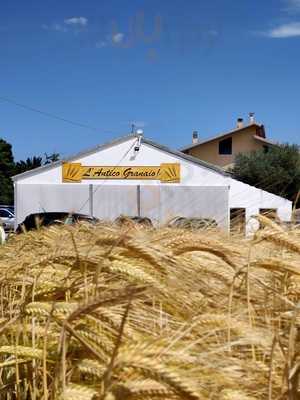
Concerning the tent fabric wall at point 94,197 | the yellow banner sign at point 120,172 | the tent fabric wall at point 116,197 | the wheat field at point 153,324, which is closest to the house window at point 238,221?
the wheat field at point 153,324

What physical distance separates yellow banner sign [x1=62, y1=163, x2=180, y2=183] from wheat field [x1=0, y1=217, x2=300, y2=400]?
28443 millimetres

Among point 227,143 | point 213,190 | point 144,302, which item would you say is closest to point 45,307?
point 144,302

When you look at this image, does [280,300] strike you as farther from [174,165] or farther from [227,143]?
[227,143]

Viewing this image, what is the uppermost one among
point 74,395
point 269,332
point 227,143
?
point 227,143

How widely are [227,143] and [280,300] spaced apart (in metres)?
55.4

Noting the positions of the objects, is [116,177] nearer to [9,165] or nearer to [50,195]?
[50,195]

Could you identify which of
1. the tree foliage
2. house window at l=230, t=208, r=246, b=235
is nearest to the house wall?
the tree foliage

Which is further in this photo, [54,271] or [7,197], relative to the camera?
[7,197]

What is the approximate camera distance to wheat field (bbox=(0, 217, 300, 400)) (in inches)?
43.3

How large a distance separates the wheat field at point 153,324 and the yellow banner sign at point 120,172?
2844cm

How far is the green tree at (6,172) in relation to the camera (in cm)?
5691

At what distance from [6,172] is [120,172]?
36126 mm

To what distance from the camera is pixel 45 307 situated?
4.98 feet

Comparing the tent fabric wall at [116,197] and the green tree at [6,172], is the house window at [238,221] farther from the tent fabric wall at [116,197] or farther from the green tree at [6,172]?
the green tree at [6,172]
